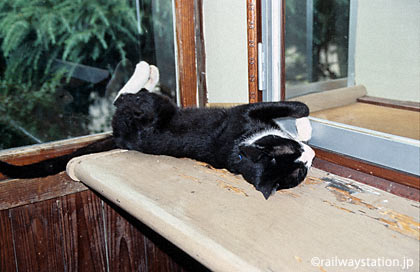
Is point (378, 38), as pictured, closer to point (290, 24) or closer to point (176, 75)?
point (290, 24)

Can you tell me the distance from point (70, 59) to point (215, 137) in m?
0.70

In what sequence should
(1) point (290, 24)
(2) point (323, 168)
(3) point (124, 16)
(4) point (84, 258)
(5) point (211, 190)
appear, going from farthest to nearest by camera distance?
(3) point (124, 16), (4) point (84, 258), (1) point (290, 24), (2) point (323, 168), (5) point (211, 190)

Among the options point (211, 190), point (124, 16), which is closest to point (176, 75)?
point (124, 16)

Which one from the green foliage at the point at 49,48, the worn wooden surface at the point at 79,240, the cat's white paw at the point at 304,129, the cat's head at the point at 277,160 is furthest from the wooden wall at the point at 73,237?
the cat's white paw at the point at 304,129

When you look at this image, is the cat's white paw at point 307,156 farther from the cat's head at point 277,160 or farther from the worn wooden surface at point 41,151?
the worn wooden surface at point 41,151

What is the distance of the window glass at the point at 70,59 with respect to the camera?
53.2 inches

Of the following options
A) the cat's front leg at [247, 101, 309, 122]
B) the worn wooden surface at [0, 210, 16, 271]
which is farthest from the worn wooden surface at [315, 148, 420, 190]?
the worn wooden surface at [0, 210, 16, 271]

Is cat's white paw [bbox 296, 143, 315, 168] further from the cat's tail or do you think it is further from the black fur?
the cat's tail

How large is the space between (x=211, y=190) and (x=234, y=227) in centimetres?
22

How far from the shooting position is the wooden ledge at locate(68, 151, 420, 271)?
0.68 m

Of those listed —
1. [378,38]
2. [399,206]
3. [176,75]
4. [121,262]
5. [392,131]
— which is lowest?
[121,262]

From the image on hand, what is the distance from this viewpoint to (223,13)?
148 centimetres

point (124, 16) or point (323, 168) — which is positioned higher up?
point (124, 16)

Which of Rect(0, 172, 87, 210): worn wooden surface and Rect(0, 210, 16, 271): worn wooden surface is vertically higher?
Rect(0, 172, 87, 210): worn wooden surface
